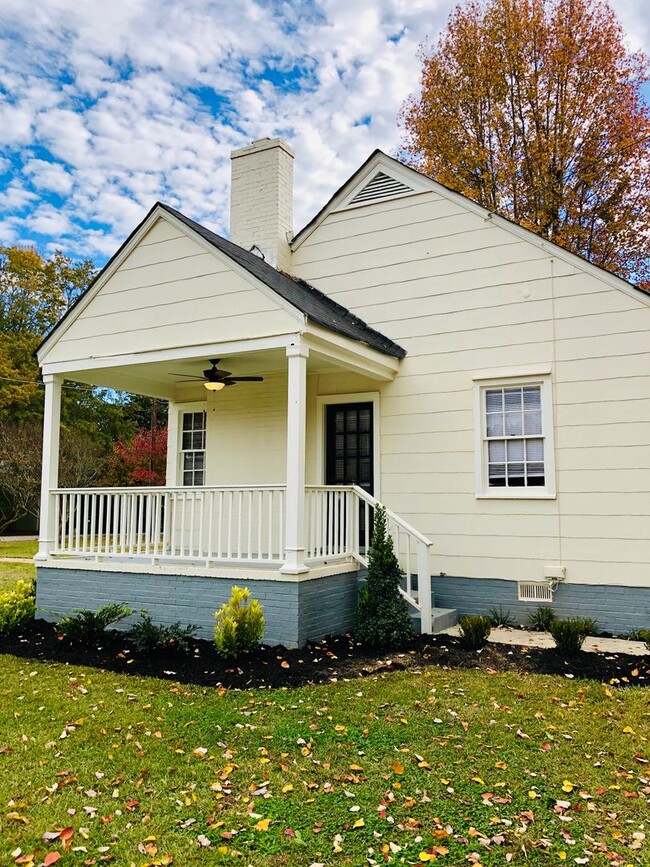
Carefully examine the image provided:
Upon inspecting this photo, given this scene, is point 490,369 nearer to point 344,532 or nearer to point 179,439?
point 344,532

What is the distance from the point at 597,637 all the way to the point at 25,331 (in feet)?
95.1

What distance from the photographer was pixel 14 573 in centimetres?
1465

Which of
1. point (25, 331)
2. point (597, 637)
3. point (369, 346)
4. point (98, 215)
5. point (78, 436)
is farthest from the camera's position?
point (25, 331)

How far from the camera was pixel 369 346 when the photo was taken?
850cm

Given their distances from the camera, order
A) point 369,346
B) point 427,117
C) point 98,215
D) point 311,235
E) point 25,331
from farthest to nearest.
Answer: point 25,331
point 98,215
point 427,117
point 311,235
point 369,346

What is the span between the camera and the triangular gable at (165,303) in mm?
7770

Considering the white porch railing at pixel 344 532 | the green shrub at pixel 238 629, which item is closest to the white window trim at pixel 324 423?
the white porch railing at pixel 344 532

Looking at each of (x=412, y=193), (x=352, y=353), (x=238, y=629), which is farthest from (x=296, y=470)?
(x=412, y=193)

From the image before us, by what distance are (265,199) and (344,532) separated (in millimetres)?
5521

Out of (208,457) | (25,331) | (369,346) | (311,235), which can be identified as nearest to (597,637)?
(369,346)

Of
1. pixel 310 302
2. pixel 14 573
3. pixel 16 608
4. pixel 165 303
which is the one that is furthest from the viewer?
pixel 14 573

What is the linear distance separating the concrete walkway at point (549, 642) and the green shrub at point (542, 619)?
0.12 meters

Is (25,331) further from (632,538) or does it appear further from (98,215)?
(632,538)

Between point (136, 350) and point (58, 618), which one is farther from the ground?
point (136, 350)
